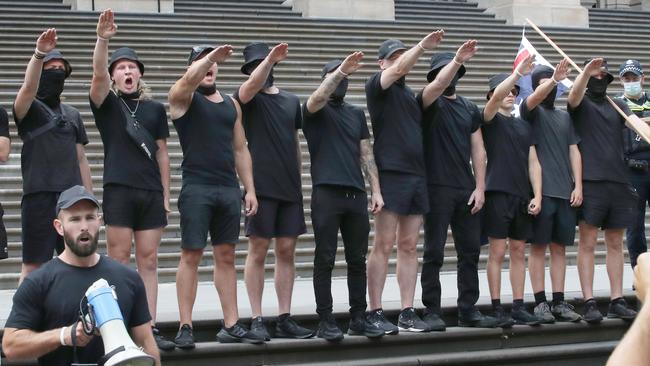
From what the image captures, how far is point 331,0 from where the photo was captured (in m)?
21.3

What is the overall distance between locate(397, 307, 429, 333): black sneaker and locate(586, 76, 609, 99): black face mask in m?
2.42

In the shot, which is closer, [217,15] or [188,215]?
[188,215]

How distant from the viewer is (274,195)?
8594 millimetres

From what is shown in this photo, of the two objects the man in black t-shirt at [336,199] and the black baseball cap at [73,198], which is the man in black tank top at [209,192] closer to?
the man in black t-shirt at [336,199]

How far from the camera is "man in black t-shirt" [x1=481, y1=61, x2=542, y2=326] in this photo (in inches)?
378

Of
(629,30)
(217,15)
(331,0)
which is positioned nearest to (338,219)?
(217,15)

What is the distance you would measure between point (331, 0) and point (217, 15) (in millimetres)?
2854

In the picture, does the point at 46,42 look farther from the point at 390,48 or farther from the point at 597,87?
the point at 597,87

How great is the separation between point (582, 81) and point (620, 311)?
5.93ft

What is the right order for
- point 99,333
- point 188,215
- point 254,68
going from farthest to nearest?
point 254,68, point 188,215, point 99,333

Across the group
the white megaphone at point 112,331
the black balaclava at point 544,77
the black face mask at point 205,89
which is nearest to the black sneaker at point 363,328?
the black face mask at point 205,89

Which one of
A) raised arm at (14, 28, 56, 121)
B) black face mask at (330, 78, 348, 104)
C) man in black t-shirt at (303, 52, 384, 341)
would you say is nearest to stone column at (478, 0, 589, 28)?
black face mask at (330, 78, 348, 104)

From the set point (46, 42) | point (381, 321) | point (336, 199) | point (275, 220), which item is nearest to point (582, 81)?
point (336, 199)

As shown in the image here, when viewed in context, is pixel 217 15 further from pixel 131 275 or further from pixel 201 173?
pixel 131 275
